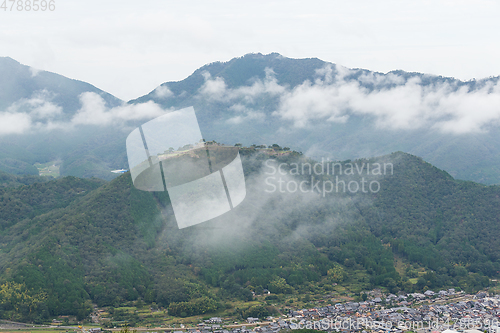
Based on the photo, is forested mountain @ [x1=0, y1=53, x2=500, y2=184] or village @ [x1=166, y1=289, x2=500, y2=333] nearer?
village @ [x1=166, y1=289, x2=500, y2=333]

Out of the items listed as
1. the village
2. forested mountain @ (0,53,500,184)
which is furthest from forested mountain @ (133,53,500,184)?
the village

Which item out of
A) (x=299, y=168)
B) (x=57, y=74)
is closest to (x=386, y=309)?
(x=299, y=168)

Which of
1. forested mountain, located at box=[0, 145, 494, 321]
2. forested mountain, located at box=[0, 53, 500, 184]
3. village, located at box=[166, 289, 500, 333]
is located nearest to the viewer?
village, located at box=[166, 289, 500, 333]

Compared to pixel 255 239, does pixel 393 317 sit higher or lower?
lower

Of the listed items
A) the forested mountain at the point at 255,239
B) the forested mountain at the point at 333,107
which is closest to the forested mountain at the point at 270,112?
the forested mountain at the point at 333,107

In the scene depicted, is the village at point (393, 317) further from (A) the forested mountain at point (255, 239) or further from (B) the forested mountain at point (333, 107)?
(B) the forested mountain at point (333, 107)

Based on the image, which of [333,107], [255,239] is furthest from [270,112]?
[255,239]

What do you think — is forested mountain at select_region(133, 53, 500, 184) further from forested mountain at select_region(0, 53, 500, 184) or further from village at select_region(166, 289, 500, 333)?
village at select_region(166, 289, 500, 333)

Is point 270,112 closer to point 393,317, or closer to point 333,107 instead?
point 333,107

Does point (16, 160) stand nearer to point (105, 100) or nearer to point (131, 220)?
point (105, 100)
